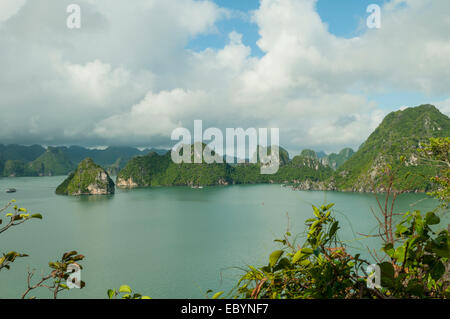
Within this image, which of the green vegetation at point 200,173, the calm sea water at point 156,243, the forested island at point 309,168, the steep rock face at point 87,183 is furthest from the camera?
the green vegetation at point 200,173

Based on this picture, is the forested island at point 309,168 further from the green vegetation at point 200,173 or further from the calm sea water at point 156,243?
the calm sea water at point 156,243

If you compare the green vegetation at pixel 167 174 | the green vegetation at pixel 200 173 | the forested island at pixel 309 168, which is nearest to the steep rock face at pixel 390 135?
the forested island at pixel 309 168

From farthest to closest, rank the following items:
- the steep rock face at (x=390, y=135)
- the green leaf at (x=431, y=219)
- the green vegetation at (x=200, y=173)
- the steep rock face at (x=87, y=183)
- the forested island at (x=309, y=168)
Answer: the green vegetation at (x=200, y=173) → the forested island at (x=309, y=168) → the steep rock face at (x=87, y=183) → the steep rock face at (x=390, y=135) → the green leaf at (x=431, y=219)

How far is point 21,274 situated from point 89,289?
378 inches

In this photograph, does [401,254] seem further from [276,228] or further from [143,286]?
[276,228]

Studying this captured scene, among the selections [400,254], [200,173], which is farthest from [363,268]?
[200,173]

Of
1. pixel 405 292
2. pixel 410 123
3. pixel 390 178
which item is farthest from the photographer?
pixel 410 123

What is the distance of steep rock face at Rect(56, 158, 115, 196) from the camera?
4050 inches

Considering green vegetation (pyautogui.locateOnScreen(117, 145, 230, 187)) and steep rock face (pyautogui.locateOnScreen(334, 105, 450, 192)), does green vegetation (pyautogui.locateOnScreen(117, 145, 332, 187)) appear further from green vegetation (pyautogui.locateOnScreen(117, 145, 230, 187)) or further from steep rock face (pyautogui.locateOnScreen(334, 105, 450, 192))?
steep rock face (pyautogui.locateOnScreen(334, 105, 450, 192))

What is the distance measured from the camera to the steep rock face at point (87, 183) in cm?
10288

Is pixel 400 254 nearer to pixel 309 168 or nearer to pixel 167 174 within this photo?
pixel 167 174

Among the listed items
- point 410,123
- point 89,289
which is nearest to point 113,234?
point 89,289

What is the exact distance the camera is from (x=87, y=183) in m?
105
